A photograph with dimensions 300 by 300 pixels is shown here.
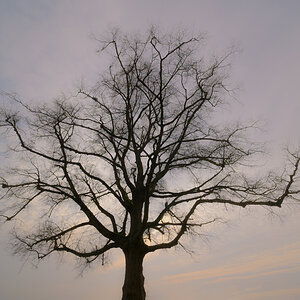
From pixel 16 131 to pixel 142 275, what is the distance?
6.66m

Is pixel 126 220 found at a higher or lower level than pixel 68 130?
lower

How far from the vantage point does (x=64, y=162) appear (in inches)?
502

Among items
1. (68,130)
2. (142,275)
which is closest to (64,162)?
(68,130)

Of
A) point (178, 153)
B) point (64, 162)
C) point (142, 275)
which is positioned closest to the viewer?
point (142, 275)

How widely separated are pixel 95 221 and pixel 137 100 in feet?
15.8

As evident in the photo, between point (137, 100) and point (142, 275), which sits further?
point (137, 100)

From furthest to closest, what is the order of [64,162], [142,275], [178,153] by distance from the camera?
[178,153] < [64,162] < [142,275]

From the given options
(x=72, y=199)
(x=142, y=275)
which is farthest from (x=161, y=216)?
(x=72, y=199)

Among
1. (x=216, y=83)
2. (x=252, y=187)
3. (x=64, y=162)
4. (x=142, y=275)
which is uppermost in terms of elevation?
(x=216, y=83)

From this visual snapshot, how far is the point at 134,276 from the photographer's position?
11602mm

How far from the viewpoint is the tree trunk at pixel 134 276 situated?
11.4 meters

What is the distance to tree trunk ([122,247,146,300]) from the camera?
1140cm

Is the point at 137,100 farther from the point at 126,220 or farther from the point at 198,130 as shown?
the point at 126,220

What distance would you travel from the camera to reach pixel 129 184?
13.0 meters
